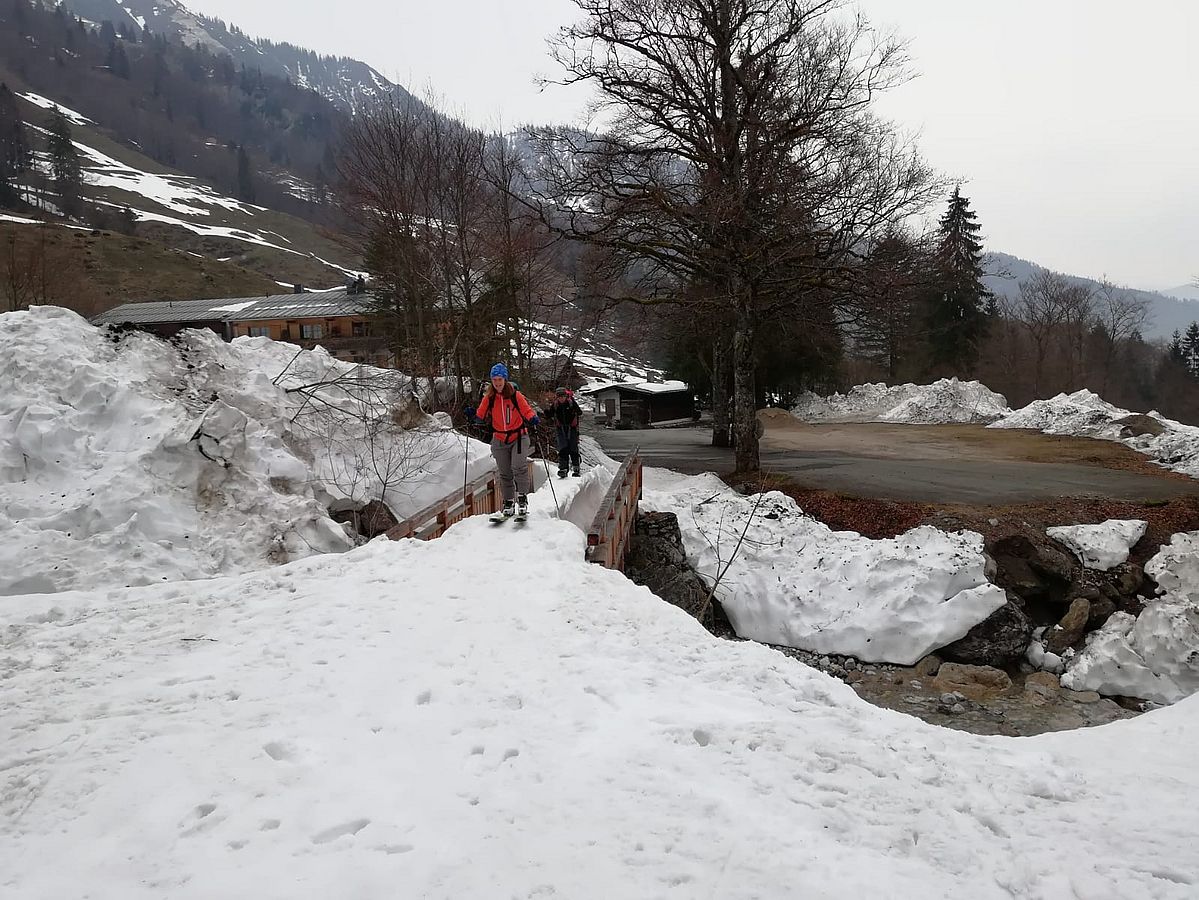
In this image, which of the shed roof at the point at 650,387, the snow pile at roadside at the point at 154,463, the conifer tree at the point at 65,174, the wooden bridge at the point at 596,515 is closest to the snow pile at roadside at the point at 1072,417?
the shed roof at the point at 650,387

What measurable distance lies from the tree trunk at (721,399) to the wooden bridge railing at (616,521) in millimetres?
9528

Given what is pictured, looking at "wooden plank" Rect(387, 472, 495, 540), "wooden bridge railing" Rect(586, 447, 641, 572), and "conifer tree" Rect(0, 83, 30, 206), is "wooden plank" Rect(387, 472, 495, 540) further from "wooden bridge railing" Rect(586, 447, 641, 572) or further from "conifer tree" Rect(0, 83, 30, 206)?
"conifer tree" Rect(0, 83, 30, 206)

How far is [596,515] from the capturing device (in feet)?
31.1

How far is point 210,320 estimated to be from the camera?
168 ft

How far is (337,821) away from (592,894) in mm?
1135

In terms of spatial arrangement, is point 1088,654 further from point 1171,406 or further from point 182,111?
point 182,111

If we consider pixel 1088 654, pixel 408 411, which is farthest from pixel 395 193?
pixel 1088 654

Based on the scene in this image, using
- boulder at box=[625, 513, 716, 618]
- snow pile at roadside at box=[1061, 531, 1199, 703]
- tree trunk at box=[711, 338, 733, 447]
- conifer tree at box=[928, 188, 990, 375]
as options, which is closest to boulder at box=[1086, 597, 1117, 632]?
snow pile at roadside at box=[1061, 531, 1199, 703]

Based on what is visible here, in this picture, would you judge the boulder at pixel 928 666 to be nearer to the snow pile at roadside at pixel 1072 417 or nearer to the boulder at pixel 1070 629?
the boulder at pixel 1070 629

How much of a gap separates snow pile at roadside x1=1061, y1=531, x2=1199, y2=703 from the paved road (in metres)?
3.10

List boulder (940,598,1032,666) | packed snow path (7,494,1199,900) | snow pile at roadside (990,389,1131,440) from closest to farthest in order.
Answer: packed snow path (7,494,1199,900) < boulder (940,598,1032,666) < snow pile at roadside (990,389,1131,440)

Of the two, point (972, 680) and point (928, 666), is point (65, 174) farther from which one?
point (972, 680)

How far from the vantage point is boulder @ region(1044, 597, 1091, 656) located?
403 inches

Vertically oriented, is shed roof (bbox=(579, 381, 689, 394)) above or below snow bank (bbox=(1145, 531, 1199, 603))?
above
